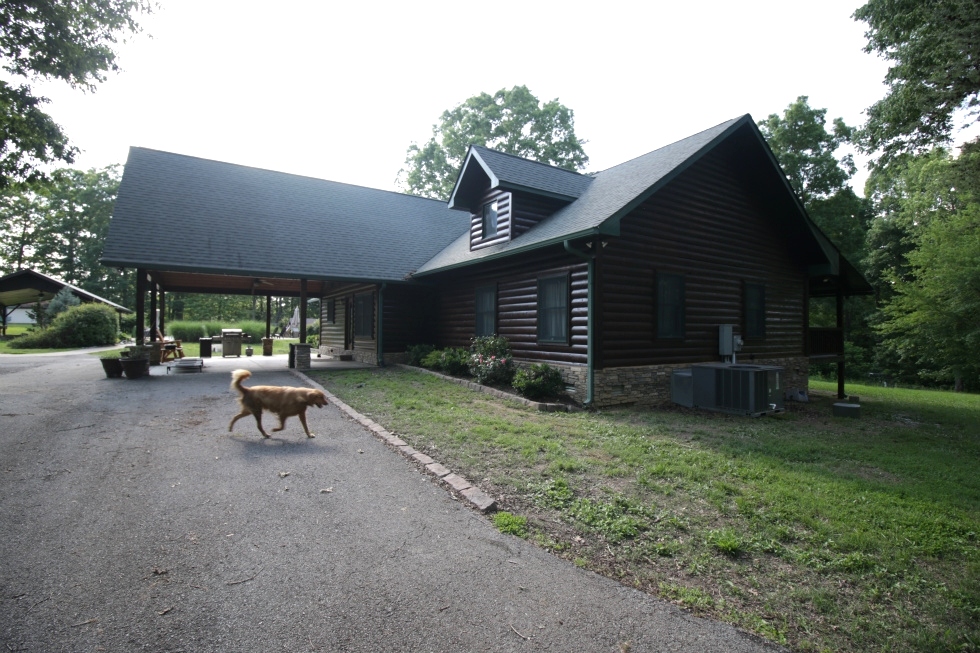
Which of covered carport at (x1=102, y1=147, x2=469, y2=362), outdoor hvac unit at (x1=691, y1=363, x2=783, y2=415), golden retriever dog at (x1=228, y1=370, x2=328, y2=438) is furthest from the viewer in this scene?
covered carport at (x1=102, y1=147, x2=469, y2=362)

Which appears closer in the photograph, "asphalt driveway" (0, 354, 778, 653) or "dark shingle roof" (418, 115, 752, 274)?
"asphalt driveway" (0, 354, 778, 653)

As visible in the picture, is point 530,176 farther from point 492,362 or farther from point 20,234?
point 20,234

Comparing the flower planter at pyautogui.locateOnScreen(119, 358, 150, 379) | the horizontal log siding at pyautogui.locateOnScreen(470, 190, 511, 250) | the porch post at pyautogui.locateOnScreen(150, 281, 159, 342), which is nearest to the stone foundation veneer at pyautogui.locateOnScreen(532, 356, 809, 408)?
the horizontal log siding at pyautogui.locateOnScreen(470, 190, 511, 250)

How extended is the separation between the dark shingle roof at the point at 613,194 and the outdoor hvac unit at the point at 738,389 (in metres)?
3.76

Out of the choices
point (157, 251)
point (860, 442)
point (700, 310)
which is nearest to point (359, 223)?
point (157, 251)

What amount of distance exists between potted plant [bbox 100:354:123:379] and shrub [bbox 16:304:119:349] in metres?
17.8

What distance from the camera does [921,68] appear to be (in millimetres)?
9391

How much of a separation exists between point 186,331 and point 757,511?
35056mm

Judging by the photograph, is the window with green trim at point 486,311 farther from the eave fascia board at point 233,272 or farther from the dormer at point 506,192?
the eave fascia board at point 233,272

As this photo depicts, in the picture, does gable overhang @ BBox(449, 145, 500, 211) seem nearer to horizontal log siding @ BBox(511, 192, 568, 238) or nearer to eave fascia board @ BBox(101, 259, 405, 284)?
horizontal log siding @ BBox(511, 192, 568, 238)

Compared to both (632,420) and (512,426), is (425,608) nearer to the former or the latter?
(512,426)

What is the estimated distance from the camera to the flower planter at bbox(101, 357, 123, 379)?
11.7m

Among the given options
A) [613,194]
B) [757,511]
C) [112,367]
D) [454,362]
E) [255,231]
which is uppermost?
[255,231]

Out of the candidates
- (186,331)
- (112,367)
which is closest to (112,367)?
(112,367)
